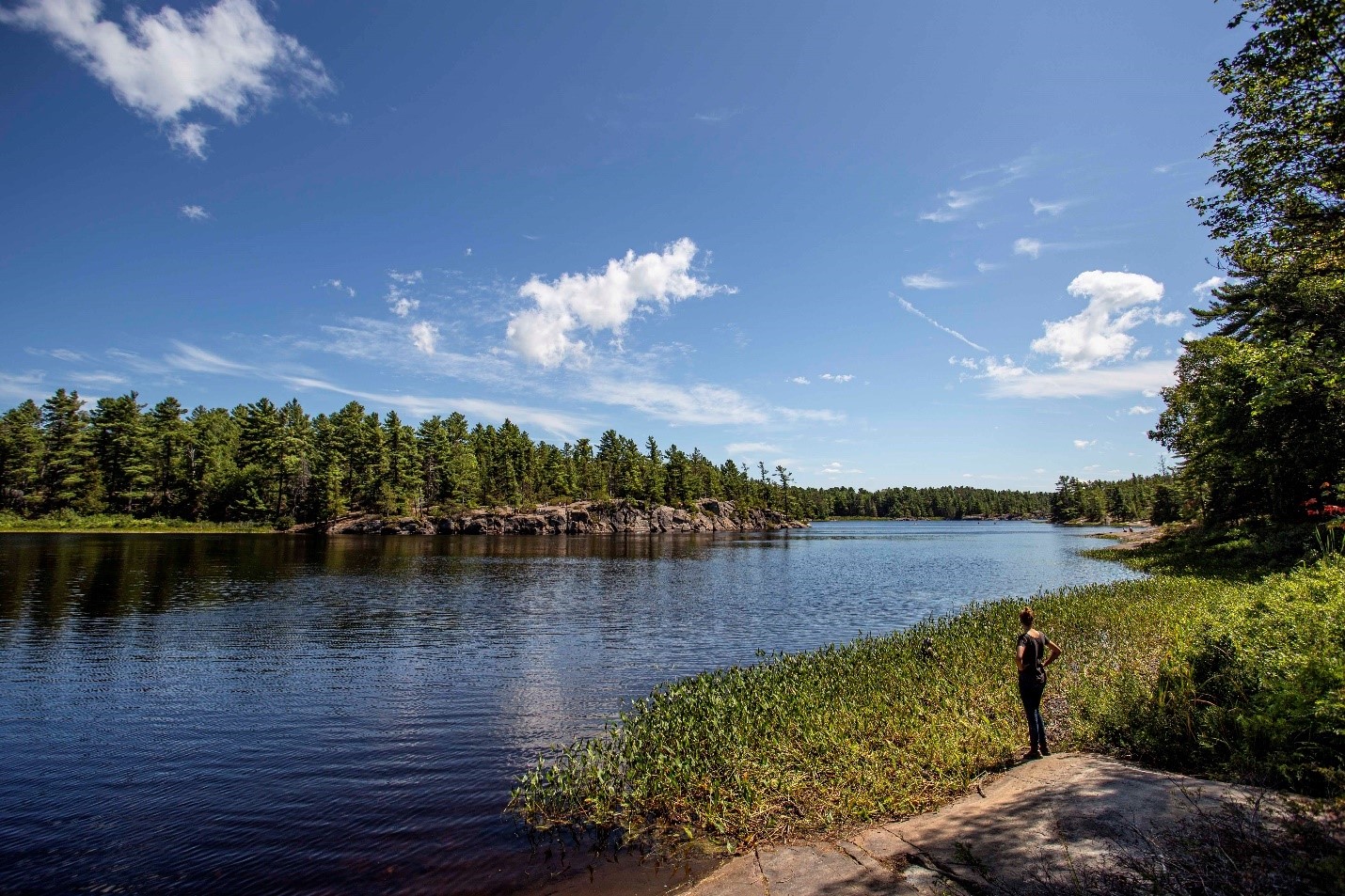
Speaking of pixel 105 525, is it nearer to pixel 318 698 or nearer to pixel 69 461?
pixel 69 461

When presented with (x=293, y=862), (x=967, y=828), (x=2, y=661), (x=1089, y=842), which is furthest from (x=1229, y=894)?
(x=2, y=661)

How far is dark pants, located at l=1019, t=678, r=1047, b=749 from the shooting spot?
11.4m

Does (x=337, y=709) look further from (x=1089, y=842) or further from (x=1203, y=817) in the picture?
(x=1203, y=817)

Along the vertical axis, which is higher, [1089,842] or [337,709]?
[1089,842]

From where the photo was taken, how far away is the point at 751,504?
176m

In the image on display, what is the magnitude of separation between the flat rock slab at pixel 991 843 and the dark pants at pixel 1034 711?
1.63 metres

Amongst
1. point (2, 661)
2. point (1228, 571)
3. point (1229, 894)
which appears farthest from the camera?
point (1228, 571)

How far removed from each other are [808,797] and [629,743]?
171 inches

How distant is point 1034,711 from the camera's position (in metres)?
11.6

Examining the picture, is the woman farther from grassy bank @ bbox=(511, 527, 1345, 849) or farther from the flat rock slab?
the flat rock slab

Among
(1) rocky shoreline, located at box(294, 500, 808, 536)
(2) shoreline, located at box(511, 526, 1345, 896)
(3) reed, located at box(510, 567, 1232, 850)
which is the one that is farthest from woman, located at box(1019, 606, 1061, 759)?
(1) rocky shoreline, located at box(294, 500, 808, 536)

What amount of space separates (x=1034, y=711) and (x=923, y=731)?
2129 mm

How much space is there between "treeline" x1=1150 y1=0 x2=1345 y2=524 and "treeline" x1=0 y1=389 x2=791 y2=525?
358 ft

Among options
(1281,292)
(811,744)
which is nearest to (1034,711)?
(811,744)
